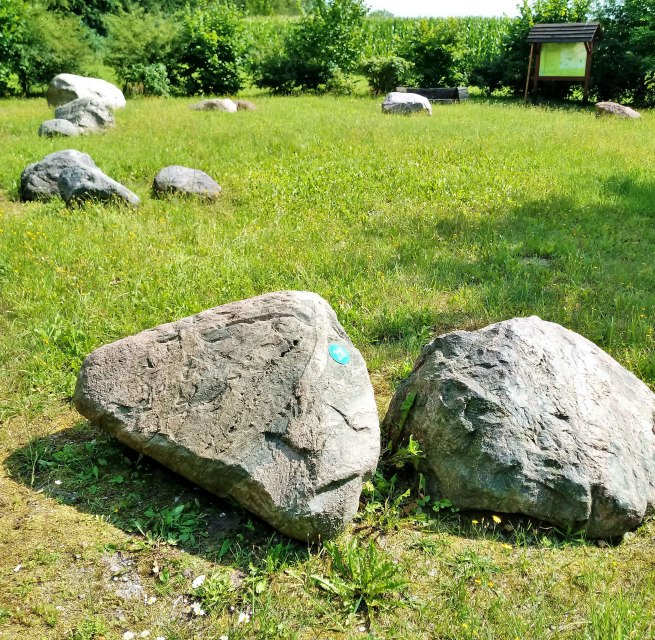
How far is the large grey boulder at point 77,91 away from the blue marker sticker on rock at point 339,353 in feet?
46.8

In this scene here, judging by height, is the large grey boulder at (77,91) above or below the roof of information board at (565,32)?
below

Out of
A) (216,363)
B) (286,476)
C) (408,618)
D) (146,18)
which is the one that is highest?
(146,18)

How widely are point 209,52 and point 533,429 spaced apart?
21559 mm

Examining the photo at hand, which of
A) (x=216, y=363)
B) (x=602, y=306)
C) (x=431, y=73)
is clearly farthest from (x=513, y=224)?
(x=431, y=73)

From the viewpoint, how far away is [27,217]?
8.04 m

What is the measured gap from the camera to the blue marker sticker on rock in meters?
3.56

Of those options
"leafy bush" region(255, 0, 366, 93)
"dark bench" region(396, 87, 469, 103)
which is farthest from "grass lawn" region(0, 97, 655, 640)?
"leafy bush" region(255, 0, 366, 93)

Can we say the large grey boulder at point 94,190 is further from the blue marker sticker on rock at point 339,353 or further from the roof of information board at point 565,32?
the roof of information board at point 565,32

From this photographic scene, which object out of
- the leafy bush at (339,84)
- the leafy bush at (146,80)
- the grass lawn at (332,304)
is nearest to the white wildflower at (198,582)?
the grass lawn at (332,304)

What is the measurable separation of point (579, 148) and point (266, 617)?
10700mm

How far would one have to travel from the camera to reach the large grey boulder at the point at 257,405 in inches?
125

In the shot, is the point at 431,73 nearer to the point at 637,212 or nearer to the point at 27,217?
the point at 637,212

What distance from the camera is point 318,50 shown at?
2297 centimetres

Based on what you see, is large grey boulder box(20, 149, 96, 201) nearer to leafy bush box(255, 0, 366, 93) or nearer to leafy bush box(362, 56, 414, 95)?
leafy bush box(255, 0, 366, 93)
